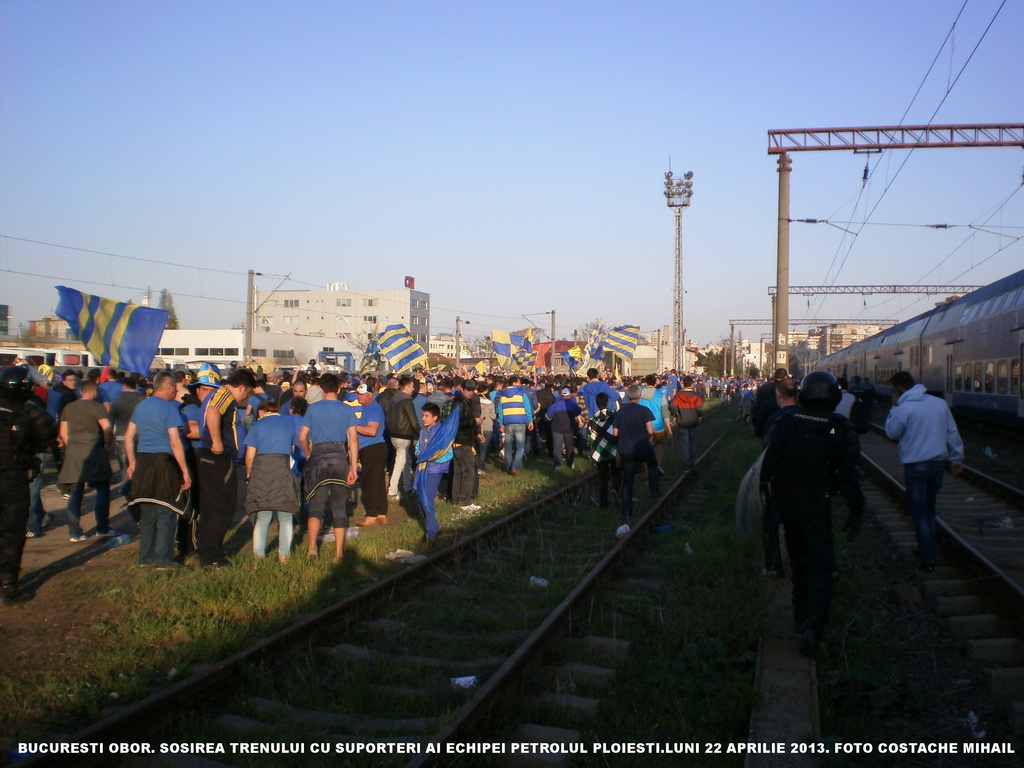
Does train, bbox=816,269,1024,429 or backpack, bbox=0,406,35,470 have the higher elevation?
train, bbox=816,269,1024,429

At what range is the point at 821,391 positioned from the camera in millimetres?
5953

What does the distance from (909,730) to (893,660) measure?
1.19 meters

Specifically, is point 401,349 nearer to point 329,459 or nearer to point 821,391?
Result: point 329,459

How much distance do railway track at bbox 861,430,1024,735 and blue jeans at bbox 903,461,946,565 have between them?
0.90 ft

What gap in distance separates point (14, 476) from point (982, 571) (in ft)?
28.2

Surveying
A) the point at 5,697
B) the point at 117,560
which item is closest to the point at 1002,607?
the point at 5,697

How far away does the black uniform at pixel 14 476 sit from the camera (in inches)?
272

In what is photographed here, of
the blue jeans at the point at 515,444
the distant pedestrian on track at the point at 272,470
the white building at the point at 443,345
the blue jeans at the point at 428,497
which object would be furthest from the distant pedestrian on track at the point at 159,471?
the white building at the point at 443,345

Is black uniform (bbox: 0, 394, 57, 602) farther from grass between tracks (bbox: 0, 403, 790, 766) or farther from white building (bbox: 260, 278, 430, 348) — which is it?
white building (bbox: 260, 278, 430, 348)

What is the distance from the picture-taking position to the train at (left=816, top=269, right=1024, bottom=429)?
1844 centimetres

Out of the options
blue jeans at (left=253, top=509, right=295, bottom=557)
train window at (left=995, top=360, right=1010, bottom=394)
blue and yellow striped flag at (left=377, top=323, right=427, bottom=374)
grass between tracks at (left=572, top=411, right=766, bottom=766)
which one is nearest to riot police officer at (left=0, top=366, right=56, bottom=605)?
blue jeans at (left=253, top=509, right=295, bottom=557)

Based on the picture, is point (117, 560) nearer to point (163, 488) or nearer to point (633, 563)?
point (163, 488)

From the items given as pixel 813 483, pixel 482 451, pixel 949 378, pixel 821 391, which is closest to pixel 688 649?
pixel 813 483

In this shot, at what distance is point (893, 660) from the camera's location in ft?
20.4
